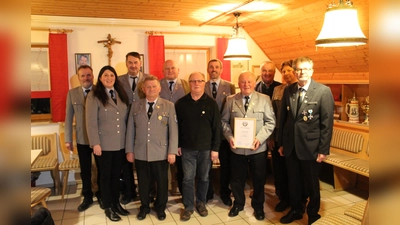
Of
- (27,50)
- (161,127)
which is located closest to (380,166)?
(27,50)

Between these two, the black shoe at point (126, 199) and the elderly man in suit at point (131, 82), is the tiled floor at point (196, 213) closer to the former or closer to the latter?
the black shoe at point (126, 199)

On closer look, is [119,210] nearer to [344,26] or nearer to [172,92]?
[172,92]

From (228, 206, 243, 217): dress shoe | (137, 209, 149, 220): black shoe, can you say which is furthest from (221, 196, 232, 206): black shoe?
(137, 209, 149, 220): black shoe

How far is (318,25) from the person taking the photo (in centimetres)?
384

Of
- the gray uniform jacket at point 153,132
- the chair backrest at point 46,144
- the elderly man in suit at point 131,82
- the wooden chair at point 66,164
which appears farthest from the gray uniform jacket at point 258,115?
the chair backrest at point 46,144

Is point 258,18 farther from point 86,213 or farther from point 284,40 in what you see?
point 86,213

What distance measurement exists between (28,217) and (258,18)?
14.7 feet

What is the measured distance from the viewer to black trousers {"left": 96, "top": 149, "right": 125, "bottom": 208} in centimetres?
315

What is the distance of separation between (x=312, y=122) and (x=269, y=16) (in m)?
1.97

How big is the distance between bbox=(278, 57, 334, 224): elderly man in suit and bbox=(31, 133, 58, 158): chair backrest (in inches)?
126

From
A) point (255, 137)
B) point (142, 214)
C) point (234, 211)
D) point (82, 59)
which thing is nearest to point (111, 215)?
point (142, 214)

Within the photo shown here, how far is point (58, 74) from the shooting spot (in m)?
4.55

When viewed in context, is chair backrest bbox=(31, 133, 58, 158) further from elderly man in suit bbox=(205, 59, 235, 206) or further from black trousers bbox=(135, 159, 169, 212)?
elderly man in suit bbox=(205, 59, 235, 206)

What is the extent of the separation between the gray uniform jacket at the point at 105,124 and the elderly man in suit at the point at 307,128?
5.43ft
